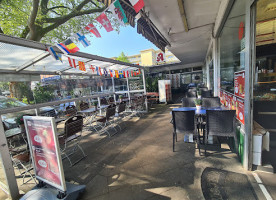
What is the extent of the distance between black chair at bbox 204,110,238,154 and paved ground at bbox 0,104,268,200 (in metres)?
0.48

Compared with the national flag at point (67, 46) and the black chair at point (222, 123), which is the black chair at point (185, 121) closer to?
the black chair at point (222, 123)

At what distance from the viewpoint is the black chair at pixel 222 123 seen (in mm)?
→ 2318

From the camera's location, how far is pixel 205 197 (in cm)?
168

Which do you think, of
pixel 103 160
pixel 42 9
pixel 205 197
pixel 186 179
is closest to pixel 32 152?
pixel 103 160

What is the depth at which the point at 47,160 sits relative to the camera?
179 cm

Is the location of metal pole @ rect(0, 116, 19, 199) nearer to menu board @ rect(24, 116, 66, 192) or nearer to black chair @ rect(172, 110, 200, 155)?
menu board @ rect(24, 116, 66, 192)

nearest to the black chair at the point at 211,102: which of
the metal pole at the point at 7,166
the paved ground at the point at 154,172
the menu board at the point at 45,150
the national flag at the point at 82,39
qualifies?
the paved ground at the point at 154,172

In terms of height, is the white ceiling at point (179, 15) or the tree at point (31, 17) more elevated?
the tree at point (31, 17)

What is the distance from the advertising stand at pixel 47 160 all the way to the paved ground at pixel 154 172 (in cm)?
37

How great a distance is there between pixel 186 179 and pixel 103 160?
1.66m

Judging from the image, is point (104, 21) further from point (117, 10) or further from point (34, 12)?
point (34, 12)

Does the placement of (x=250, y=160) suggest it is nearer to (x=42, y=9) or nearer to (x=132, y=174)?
(x=132, y=174)

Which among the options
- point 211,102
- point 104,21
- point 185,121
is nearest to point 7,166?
point 104,21

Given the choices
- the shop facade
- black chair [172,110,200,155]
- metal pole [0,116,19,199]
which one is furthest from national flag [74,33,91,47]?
the shop facade
